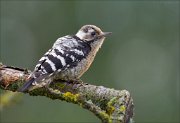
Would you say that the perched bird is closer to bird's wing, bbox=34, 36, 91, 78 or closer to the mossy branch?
bird's wing, bbox=34, 36, 91, 78

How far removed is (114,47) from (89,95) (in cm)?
1006

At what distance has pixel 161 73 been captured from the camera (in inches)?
681

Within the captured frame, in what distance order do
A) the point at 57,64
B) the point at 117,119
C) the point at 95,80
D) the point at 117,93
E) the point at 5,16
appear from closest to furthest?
the point at 117,119, the point at 117,93, the point at 57,64, the point at 95,80, the point at 5,16

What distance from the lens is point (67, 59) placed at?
25.2 ft

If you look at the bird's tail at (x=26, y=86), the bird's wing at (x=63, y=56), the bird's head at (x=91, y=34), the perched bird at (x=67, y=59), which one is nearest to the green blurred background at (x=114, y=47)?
the bird's head at (x=91, y=34)

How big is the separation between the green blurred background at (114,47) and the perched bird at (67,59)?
509 cm

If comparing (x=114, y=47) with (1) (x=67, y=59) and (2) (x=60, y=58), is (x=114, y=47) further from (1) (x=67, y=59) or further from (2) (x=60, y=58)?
(2) (x=60, y=58)

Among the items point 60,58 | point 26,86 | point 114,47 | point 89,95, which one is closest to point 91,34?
point 60,58

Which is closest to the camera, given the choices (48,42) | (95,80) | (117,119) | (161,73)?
(117,119)

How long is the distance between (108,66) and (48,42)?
1.30 metres

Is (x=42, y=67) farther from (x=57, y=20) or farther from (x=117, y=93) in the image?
(x=57, y=20)

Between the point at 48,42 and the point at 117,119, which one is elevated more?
the point at 117,119

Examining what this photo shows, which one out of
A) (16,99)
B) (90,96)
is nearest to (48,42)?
(16,99)

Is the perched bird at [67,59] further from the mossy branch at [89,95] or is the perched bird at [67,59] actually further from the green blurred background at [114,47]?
the green blurred background at [114,47]
